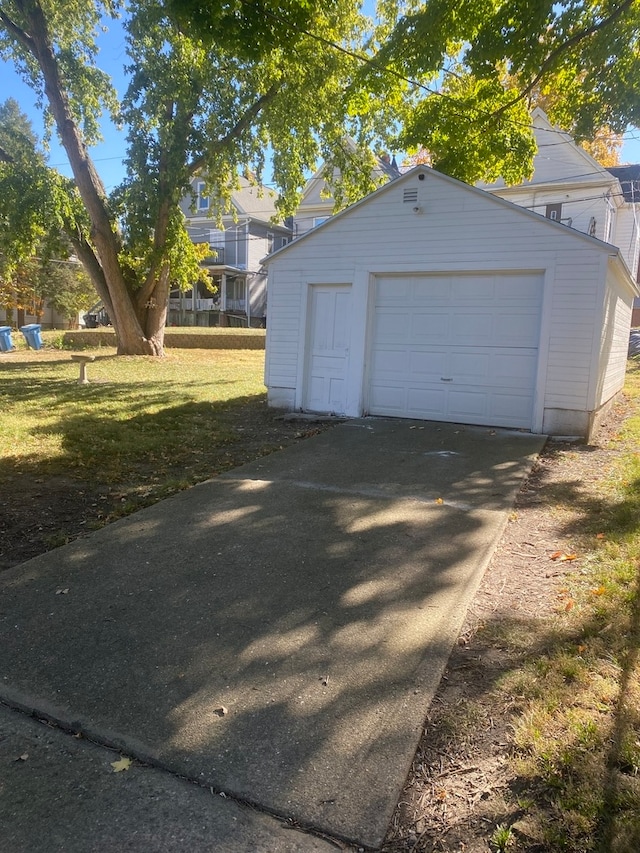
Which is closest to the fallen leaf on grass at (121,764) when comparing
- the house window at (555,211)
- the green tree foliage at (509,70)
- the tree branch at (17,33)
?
the green tree foliage at (509,70)

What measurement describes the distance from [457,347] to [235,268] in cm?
2878

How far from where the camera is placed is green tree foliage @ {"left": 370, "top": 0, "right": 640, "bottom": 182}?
8.91 m

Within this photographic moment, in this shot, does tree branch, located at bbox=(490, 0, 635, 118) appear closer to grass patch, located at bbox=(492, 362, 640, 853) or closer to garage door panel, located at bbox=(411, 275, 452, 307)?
garage door panel, located at bbox=(411, 275, 452, 307)

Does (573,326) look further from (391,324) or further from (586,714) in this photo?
(586,714)

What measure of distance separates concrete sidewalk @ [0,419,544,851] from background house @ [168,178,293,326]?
106 ft

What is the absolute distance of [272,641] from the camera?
3.00 meters

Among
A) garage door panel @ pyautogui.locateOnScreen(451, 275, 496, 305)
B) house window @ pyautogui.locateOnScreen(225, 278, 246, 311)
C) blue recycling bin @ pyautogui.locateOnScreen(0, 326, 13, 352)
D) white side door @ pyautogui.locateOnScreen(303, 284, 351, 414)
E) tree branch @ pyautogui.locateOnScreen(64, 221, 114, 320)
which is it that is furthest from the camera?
house window @ pyautogui.locateOnScreen(225, 278, 246, 311)

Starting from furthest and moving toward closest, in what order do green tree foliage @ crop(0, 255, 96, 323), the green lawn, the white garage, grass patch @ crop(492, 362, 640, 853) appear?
1. green tree foliage @ crop(0, 255, 96, 323)
2. the white garage
3. the green lawn
4. grass patch @ crop(492, 362, 640, 853)

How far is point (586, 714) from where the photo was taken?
2.43 m

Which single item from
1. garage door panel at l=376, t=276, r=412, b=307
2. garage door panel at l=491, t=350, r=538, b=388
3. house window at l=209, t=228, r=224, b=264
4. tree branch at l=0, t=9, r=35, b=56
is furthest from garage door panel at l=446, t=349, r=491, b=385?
house window at l=209, t=228, r=224, b=264

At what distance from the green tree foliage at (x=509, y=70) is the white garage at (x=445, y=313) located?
8.32 feet

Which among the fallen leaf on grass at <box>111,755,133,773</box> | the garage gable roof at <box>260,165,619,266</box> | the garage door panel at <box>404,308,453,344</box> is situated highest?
the garage gable roof at <box>260,165,619,266</box>

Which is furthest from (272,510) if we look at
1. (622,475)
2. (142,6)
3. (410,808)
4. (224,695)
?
(142,6)

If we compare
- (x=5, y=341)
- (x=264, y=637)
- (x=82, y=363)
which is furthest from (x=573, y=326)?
(x=5, y=341)
